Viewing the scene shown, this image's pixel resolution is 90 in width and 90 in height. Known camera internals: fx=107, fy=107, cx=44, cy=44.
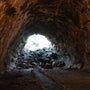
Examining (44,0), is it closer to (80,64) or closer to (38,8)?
(38,8)

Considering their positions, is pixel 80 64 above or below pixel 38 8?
below

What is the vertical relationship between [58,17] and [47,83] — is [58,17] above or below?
above

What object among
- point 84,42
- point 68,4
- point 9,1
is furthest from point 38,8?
point 84,42

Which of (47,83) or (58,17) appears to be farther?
(58,17)

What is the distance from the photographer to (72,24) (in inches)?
408

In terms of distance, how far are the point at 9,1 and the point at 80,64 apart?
31.2ft

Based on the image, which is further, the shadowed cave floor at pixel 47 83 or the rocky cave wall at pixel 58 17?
the rocky cave wall at pixel 58 17

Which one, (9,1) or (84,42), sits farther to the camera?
(84,42)

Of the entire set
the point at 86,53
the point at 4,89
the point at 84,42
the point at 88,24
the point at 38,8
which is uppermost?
the point at 38,8

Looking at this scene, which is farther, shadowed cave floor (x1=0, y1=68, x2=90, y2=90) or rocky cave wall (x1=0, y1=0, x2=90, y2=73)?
rocky cave wall (x1=0, y1=0, x2=90, y2=73)

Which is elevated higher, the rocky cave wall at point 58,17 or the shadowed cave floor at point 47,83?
the rocky cave wall at point 58,17

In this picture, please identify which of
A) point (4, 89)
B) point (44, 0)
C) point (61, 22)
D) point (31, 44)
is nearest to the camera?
point (4, 89)

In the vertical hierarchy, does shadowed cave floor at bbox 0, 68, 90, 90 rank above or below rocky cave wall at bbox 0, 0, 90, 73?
below

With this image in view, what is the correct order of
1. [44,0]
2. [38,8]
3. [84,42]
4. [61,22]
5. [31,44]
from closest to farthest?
1. [44,0]
2. [38,8]
3. [84,42]
4. [61,22]
5. [31,44]
